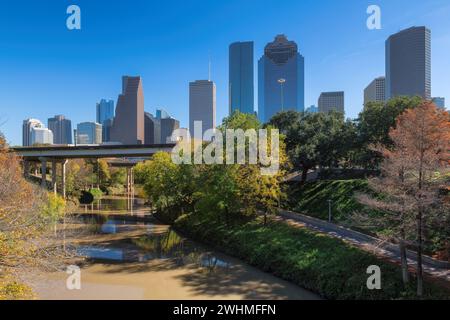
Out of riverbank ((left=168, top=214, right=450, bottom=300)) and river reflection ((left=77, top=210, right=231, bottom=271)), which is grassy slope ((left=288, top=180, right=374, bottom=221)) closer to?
riverbank ((left=168, top=214, right=450, bottom=300))

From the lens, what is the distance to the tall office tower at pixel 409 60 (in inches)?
2761

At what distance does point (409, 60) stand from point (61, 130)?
159 metres

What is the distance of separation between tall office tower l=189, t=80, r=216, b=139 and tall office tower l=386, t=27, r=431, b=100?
49.3m

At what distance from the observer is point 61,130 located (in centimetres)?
17550

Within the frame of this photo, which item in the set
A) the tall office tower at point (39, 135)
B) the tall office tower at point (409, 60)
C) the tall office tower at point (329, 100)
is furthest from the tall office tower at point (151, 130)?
the tall office tower at point (409, 60)

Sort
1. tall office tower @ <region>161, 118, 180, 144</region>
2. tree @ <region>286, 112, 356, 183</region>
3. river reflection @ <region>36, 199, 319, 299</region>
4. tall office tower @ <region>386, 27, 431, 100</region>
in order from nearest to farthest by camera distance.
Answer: river reflection @ <region>36, 199, 319, 299</region> → tree @ <region>286, 112, 356, 183</region> → tall office tower @ <region>386, 27, 431, 100</region> → tall office tower @ <region>161, 118, 180, 144</region>

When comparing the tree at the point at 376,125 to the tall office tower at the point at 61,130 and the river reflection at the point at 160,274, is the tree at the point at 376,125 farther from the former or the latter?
the tall office tower at the point at 61,130

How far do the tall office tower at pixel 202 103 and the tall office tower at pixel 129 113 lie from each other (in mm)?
57836

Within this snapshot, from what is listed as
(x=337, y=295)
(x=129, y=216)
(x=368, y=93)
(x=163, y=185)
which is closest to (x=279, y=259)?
(x=337, y=295)

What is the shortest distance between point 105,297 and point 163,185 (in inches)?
831

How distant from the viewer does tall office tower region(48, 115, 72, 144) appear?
17262cm

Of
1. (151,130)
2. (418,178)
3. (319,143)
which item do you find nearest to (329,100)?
(319,143)

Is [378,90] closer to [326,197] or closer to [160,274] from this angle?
[326,197]

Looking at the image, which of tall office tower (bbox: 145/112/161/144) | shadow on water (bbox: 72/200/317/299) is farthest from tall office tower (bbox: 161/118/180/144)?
shadow on water (bbox: 72/200/317/299)
